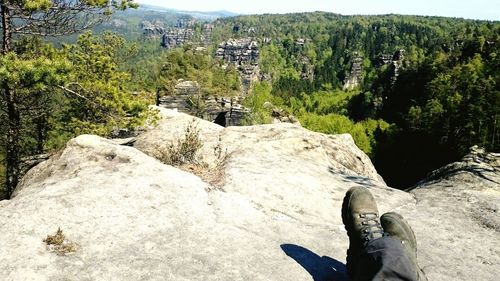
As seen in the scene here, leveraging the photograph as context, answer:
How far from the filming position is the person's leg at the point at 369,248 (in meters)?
4.14

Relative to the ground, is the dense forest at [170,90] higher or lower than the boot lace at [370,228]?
lower

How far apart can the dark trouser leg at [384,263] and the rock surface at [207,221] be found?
115cm

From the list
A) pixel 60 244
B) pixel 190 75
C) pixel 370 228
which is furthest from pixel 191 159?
pixel 190 75

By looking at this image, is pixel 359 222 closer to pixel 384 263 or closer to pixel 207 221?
pixel 384 263

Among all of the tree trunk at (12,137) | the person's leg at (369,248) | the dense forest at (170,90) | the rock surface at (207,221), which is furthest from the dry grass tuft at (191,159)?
the tree trunk at (12,137)

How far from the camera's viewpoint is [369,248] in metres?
4.58

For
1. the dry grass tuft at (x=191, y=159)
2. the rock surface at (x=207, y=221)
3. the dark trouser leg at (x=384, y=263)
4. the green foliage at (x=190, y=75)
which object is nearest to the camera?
the dark trouser leg at (x=384, y=263)

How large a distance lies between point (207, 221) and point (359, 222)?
2.46 metres

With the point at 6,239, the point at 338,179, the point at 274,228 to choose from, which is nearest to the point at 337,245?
the point at 274,228

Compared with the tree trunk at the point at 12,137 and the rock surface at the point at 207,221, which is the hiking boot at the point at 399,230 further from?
the tree trunk at the point at 12,137

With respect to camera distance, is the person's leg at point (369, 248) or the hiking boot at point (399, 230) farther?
the hiking boot at point (399, 230)

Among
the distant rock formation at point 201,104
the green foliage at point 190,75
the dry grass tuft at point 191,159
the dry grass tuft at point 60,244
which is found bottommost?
the distant rock formation at point 201,104

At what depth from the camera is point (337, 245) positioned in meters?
6.59

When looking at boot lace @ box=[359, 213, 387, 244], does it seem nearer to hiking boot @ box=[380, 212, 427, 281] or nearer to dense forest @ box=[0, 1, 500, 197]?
hiking boot @ box=[380, 212, 427, 281]
